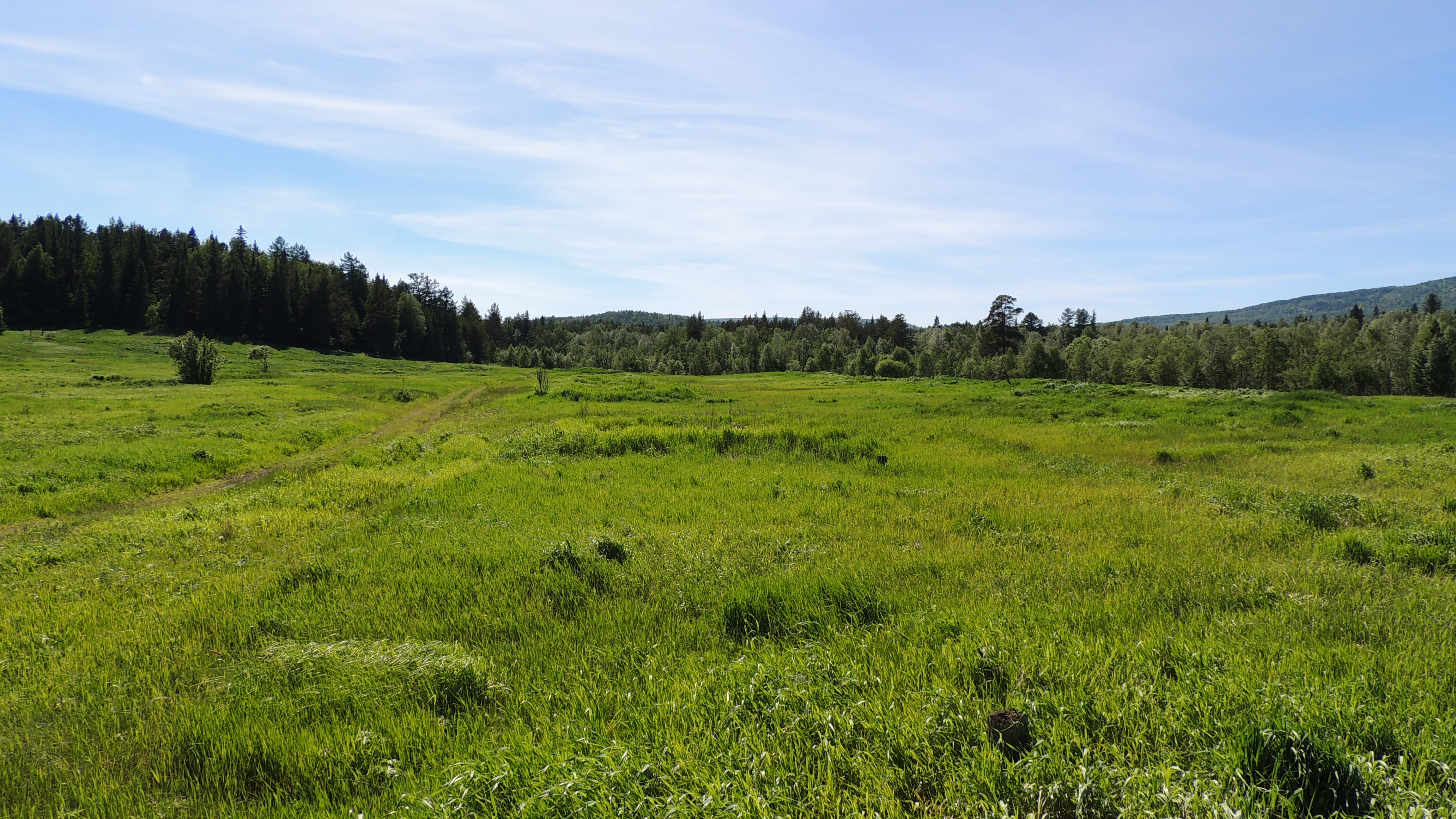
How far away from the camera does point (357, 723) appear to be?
5.05 metres

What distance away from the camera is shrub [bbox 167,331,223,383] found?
5456 centimetres

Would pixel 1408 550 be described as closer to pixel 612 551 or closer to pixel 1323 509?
pixel 1323 509

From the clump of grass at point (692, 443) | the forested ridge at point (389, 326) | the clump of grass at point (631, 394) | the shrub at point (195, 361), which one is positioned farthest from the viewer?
the forested ridge at point (389, 326)

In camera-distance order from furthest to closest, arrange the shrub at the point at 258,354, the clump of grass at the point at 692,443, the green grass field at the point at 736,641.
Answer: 1. the shrub at the point at 258,354
2. the clump of grass at the point at 692,443
3. the green grass field at the point at 736,641

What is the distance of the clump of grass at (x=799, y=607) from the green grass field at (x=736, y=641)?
39 millimetres

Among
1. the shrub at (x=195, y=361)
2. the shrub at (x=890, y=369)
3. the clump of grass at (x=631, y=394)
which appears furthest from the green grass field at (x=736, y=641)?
the shrub at (x=890, y=369)

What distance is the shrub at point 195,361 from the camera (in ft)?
179

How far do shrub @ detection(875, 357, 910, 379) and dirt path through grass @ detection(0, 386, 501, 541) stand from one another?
274ft

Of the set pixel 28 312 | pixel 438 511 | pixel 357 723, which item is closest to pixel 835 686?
pixel 357 723

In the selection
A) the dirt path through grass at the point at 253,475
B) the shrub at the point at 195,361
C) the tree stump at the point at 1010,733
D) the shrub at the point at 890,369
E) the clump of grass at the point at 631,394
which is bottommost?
the dirt path through grass at the point at 253,475

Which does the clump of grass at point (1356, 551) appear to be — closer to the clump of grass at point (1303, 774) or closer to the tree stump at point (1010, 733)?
the clump of grass at point (1303, 774)

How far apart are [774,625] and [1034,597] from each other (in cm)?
313

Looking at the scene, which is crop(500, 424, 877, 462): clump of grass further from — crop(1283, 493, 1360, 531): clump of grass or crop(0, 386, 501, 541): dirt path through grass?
crop(1283, 493, 1360, 531): clump of grass

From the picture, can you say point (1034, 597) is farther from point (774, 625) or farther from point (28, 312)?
point (28, 312)
